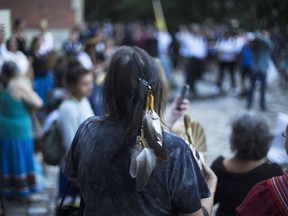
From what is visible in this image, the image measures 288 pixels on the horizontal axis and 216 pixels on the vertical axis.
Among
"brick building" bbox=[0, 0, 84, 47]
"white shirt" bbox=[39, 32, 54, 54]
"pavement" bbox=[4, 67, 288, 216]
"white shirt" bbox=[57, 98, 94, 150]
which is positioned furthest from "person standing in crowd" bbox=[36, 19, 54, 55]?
"white shirt" bbox=[57, 98, 94, 150]

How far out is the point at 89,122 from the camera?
2.37 m

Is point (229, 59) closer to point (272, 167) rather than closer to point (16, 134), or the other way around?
point (16, 134)

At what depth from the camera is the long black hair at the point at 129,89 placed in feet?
7.12

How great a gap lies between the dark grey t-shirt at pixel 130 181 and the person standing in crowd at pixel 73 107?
1.84 meters

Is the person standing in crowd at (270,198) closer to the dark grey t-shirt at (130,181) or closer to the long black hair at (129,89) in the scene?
the dark grey t-shirt at (130,181)

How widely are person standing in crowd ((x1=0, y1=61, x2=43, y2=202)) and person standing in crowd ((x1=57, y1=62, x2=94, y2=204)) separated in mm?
1243

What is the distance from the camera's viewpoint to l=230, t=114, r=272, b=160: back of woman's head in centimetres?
312

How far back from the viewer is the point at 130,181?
7.11ft

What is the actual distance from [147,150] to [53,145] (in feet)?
7.99

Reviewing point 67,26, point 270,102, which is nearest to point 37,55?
A: point 67,26

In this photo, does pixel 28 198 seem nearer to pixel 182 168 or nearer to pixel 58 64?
pixel 182 168

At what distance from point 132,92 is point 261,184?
73 cm

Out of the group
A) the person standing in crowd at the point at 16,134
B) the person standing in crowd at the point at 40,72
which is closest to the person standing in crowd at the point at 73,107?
the person standing in crowd at the point at 16,134

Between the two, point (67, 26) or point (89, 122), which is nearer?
point (89, 122)
